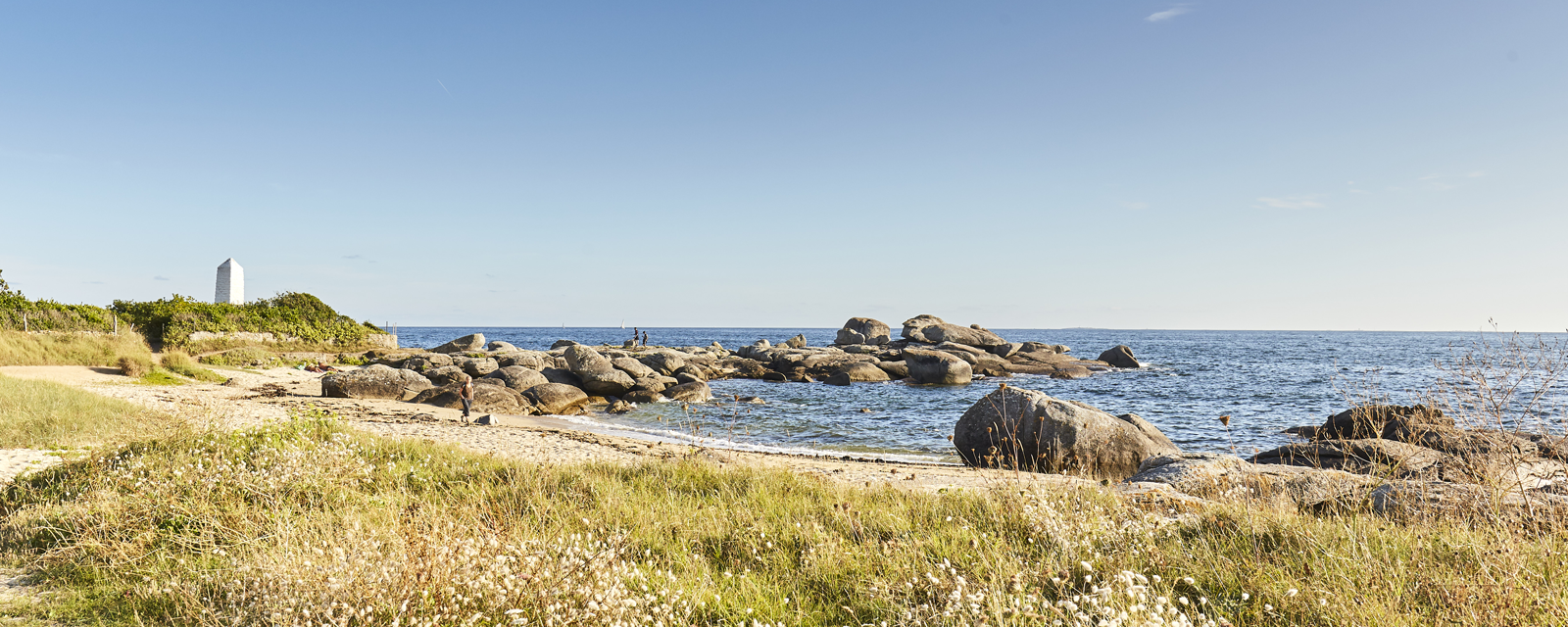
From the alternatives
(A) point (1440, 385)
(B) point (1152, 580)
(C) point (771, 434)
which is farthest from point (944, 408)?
(B) point (1152, 580)

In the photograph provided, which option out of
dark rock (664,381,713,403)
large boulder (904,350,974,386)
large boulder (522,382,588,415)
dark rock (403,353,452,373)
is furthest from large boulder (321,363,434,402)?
large boulder (904,350,974,386)

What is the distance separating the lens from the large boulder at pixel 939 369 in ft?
119

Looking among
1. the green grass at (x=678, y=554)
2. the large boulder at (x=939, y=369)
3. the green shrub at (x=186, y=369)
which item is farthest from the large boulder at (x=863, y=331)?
the green grass at (x=678, y=554)

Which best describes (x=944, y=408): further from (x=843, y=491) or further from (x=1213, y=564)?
(x=1213, y=564)

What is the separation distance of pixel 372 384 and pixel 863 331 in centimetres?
4442

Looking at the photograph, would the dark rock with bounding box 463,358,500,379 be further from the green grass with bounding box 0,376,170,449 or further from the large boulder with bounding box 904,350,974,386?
the large boulder with bounding box 904,350,974,386

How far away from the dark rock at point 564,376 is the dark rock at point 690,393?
133 inches

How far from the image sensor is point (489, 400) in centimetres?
2217

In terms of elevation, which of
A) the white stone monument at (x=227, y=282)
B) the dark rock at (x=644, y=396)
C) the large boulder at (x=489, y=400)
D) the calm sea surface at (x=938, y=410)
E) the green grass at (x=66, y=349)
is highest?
the white stone monument at (x=227, y=282)

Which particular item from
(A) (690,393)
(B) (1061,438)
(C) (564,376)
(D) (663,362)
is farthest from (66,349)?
(B) (1061,438)

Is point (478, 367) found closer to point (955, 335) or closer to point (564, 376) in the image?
point (564, 376)

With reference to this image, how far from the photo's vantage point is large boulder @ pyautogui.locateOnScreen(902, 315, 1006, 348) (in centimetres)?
5222

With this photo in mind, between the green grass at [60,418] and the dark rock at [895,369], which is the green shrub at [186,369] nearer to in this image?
the green grass at [60,418]

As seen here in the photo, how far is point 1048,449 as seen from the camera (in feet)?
42.5
